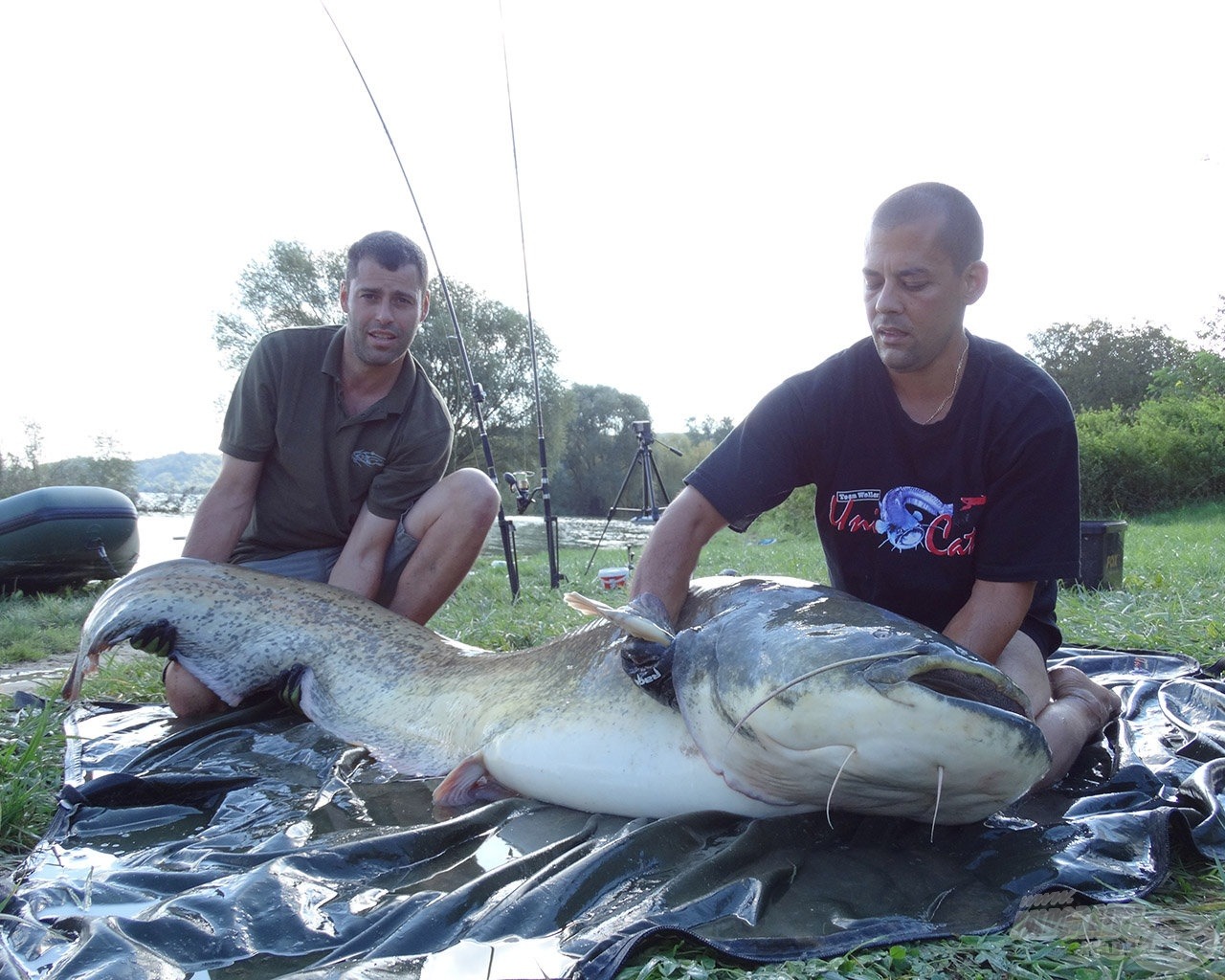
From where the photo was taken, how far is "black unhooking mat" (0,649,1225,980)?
4.74ft

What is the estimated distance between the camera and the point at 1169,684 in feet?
9.72

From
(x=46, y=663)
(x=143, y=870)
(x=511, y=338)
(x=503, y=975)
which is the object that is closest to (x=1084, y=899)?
(x=503, y=975)

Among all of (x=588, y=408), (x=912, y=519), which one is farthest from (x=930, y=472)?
(x=588, y=408)

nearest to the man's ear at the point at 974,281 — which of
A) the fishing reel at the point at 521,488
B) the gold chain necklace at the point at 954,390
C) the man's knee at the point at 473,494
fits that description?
the gold chain necklace at the point at 954,390

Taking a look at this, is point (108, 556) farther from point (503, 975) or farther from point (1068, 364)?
point (1068, 364)

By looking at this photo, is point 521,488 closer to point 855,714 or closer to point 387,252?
point 387,252

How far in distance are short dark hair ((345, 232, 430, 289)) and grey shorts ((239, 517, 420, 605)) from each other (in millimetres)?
1098

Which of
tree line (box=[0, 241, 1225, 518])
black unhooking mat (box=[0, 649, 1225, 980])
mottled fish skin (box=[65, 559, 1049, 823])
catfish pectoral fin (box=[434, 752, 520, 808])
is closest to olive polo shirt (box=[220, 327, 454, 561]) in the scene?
mottled fish skin (box=[65, 559, 1049, 823])

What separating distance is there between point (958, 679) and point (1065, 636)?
2.77 meters

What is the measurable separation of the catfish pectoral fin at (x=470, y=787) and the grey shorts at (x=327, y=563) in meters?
1.60

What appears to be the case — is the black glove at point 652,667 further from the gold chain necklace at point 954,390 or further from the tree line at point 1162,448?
the tree line at point 1162,448

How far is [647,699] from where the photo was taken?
210 cm

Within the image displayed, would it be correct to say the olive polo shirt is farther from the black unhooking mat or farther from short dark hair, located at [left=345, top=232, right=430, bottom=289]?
the black unhooking mat

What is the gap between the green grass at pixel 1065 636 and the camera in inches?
52.8
